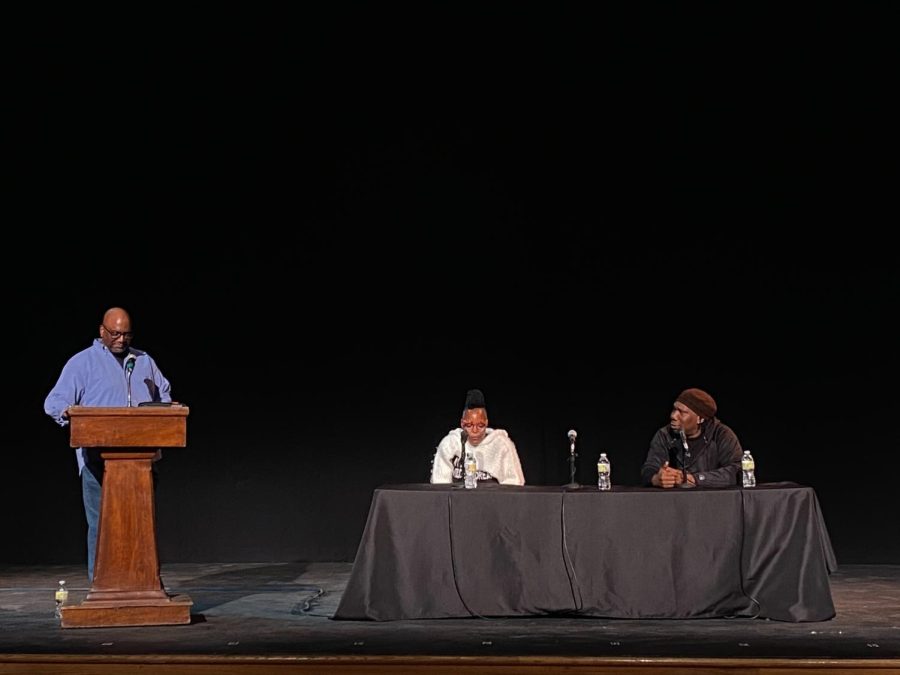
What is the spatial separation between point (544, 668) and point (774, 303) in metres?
3.45

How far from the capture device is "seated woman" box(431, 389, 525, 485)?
5402 mm

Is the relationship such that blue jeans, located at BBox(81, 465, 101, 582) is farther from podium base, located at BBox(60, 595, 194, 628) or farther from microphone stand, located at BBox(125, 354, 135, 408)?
podium base, located at BBox(60, 595, 194, 628)

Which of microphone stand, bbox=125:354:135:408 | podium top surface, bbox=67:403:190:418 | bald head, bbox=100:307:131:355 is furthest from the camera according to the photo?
bald head, bbox=100:307:131:355

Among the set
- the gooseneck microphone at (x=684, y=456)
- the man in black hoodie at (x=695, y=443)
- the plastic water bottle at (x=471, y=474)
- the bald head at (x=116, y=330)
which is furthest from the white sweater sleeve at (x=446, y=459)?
the bald head at (x=116, y=330)

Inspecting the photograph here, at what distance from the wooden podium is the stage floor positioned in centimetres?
11

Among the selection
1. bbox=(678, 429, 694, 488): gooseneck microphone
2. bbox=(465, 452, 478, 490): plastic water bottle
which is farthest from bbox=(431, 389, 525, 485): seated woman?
bbox=(678, 429, 694, 488): gooseneck microphone

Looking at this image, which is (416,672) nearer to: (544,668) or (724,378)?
(544,668)

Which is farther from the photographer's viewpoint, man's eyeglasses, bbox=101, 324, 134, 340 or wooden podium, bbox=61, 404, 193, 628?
man's eyeglasses, bbox=101, 324, 134, 340

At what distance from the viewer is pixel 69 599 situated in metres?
5.44

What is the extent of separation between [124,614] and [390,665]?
1.26 m

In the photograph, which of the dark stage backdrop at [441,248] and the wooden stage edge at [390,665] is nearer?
the wooden stage edge at [390,665]

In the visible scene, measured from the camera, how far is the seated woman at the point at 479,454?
17.7ft

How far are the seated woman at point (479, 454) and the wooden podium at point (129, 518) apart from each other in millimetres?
1258

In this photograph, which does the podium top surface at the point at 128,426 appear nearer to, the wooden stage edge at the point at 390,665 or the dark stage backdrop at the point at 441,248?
the wooden stage edge at the point at 390,665
